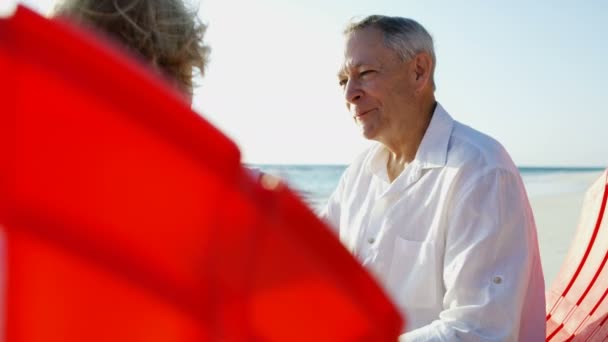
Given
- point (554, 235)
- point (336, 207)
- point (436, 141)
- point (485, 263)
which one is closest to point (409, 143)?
point (436, 141)

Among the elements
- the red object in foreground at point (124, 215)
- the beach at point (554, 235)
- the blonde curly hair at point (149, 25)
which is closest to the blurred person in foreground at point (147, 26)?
the blonde curly hair at point (149, 25)

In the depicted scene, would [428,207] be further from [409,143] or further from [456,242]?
[409,143]

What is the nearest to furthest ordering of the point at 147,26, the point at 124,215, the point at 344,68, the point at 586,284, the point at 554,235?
the point at 124,215
the point at 147,26
the point at 344,68
the point at 586,284
the point at 554,235

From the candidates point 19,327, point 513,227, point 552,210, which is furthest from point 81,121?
point 552,210

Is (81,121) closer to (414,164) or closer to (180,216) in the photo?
(180,216)

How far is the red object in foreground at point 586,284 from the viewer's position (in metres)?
2.59

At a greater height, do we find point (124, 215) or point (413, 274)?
point (124, 215)

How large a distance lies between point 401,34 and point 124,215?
2.07m

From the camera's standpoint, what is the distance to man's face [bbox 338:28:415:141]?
2.49 m

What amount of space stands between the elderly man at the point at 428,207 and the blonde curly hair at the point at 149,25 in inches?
49.0

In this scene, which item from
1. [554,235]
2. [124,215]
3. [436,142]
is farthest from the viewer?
[554,235]

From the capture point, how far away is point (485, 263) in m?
2.02

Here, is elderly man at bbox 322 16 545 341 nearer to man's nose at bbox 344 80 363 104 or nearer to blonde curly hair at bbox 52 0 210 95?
man's nose at bbox 344 80 363 104

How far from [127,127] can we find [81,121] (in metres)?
0.03
